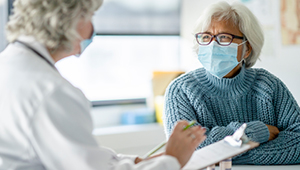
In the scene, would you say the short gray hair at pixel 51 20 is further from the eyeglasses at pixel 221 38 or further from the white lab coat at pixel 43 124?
the eyeglasses at pixel 221 38

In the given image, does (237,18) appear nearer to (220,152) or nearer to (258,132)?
(258,132)

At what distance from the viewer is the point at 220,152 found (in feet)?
4.04

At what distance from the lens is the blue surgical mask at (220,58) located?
1.93 m

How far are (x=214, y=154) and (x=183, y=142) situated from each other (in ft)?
0.65

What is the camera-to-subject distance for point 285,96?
6.26 feet

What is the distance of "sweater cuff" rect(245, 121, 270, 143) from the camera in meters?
1.69

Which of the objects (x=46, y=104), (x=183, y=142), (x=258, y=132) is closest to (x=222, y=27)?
(x=258, y=132)

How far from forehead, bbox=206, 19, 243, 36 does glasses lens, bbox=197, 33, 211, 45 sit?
34mm

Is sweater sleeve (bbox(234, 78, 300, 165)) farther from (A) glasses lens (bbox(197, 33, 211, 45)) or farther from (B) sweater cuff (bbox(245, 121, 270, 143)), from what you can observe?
(A) glasses lens (bbox(197, 33, 211, 45))

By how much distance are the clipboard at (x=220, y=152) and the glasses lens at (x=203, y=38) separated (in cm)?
74

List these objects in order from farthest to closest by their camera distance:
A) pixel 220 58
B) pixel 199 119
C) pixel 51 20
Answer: pixel 220 58, pixel 199 119, pixel 51 20

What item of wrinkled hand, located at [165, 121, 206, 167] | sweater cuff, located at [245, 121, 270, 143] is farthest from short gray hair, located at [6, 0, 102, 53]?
sweater cuff, located at [245, 121, 270, 143]

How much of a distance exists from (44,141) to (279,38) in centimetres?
209

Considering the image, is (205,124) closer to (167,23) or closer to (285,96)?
(285,96)
